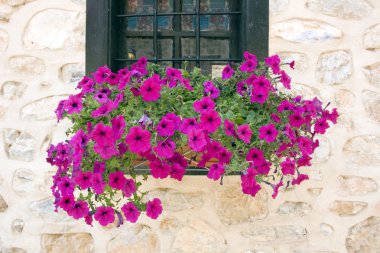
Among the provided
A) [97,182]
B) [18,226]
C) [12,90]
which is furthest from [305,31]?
[18,226]

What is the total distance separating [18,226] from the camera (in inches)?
104

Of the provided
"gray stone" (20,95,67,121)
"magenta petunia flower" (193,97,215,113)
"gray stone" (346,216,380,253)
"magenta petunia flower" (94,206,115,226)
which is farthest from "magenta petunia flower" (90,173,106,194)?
"gray stone" (346,216,380,253)

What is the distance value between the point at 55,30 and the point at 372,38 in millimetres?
1635

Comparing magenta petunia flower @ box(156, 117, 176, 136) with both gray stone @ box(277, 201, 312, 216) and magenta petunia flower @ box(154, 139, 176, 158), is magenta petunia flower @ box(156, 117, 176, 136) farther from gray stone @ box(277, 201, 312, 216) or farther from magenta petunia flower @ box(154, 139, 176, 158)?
gray stone @ box(277, 201, 312, 216)

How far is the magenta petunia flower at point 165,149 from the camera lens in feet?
6.20

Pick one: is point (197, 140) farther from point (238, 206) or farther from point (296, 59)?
point (296, 59)

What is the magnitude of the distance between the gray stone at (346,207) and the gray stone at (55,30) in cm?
153

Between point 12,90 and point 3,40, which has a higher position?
point 3,40

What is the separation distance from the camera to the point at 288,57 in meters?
2.56

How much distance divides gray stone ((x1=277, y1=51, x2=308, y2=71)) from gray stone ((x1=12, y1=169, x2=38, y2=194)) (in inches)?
56.5

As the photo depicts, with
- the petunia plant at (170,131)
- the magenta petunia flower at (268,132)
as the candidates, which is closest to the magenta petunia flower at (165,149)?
the petunia plant at (170,131)

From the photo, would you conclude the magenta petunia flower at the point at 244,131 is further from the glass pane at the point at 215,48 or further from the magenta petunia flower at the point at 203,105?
the glass pane at the point at 215,48

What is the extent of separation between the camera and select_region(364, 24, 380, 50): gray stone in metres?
2.52

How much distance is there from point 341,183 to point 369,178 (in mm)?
139
